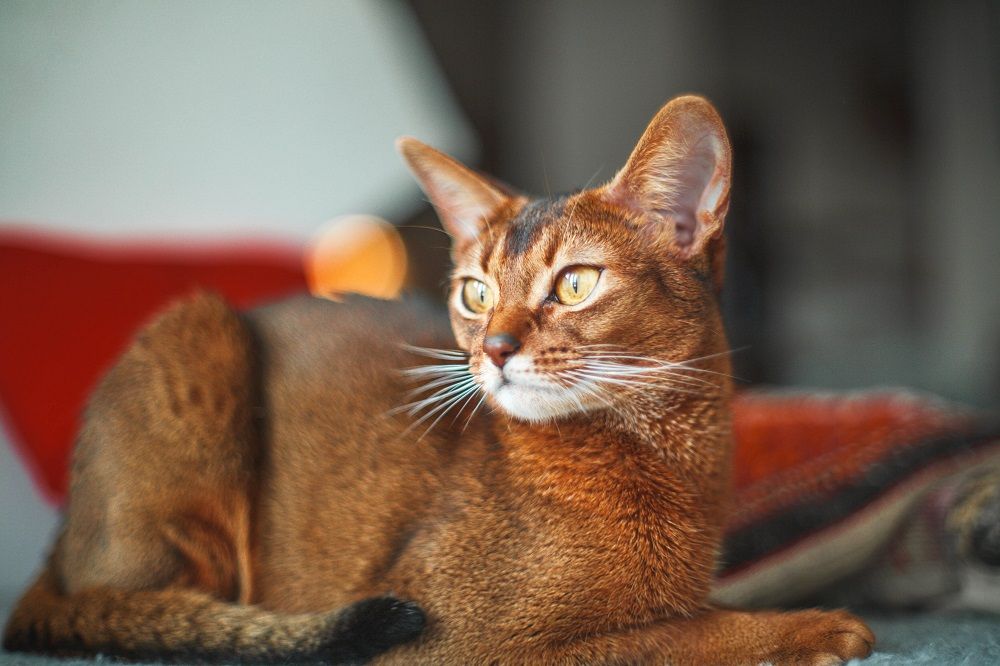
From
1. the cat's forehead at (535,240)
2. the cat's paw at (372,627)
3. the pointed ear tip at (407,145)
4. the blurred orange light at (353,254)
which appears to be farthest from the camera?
the blurred orange light at (353,254)

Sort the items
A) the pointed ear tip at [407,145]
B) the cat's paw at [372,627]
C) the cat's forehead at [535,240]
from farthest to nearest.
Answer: the pointed ear tip at [407,145] → the cat's forehead at [535,240] → the cat's paw at [372,627]

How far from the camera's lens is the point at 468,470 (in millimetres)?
1155

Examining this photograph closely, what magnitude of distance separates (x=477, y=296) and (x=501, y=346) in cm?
21

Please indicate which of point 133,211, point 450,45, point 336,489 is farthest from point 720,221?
point 450,45

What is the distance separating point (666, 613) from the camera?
3.47 feet

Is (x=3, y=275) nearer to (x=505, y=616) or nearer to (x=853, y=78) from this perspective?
(x=505, y=616)

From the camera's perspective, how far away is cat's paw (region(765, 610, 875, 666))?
995 mm

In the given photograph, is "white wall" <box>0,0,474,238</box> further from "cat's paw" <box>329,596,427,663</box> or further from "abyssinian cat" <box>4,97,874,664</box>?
"cat's paw" <box>329,596,427,663</box>

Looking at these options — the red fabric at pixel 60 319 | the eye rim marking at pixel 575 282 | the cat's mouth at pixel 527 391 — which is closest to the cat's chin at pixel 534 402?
the cat's mouth at pixel 527 391

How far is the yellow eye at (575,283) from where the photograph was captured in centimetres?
109

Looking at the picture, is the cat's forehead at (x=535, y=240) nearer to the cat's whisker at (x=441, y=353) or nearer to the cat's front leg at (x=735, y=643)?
the cat's whisker at (x=441, y=353)

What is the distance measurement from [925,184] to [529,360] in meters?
5.38

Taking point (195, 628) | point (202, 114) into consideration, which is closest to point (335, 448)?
point (195, 628)

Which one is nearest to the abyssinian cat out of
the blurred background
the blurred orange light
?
the blurred background
